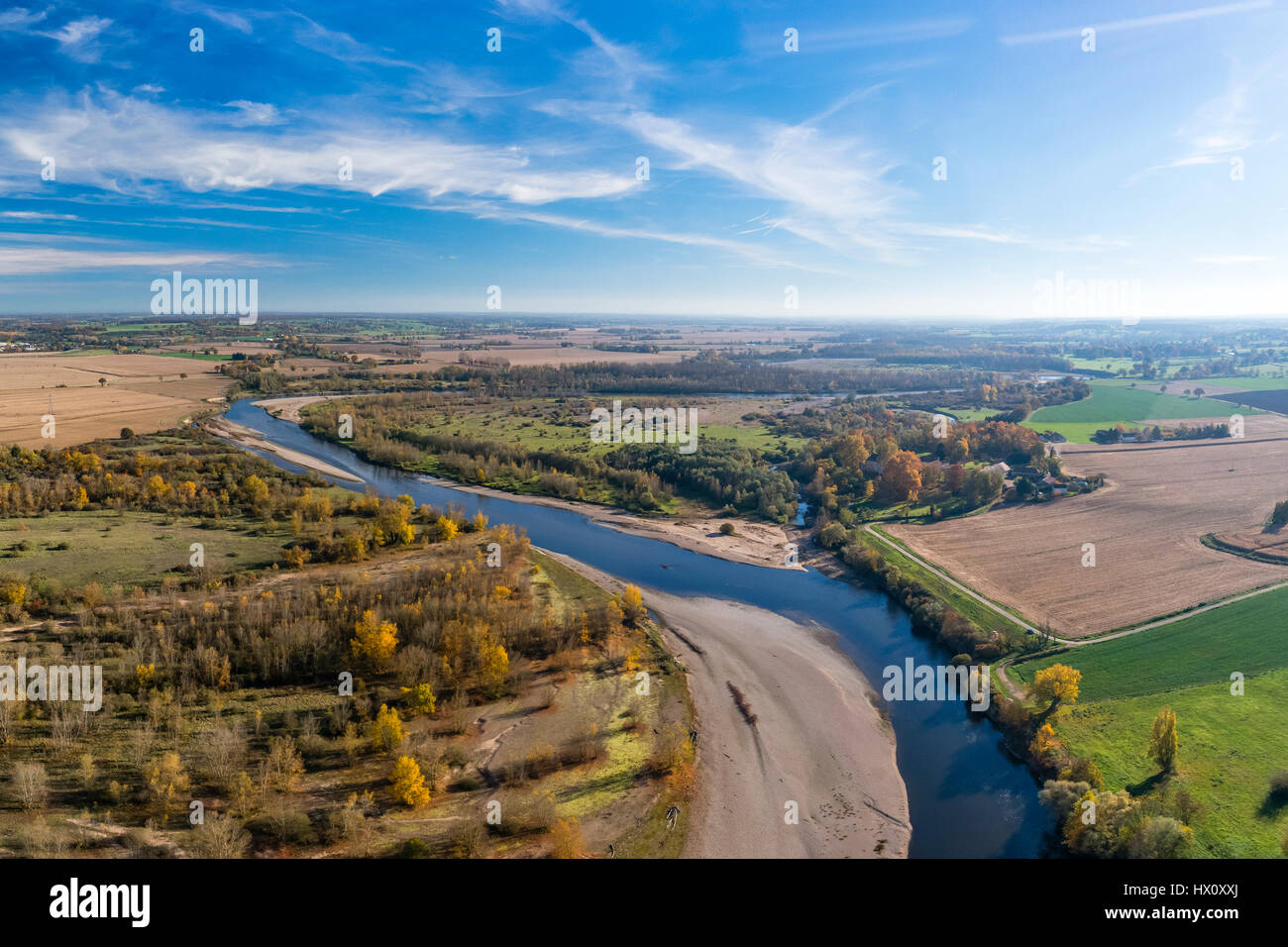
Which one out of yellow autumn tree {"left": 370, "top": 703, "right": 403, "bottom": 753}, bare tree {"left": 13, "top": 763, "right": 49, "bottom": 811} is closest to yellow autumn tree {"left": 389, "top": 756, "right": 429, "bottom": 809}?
yellow autumn tree {"left": 370, "top": 703, "right": 403, "bottom": 753}

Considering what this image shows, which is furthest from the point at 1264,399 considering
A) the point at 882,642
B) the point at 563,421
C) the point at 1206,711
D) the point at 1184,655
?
the point at 563,421

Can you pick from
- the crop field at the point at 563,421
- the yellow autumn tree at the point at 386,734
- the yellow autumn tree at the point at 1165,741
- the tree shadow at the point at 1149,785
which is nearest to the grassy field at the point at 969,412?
the crop field at the point at 563,421

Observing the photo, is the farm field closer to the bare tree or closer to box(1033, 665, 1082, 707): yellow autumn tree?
box(1033, 665, 1082, 707): yellow autumn tree

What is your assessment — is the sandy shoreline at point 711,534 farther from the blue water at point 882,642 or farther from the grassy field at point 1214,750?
the grassy field at point 1214,750

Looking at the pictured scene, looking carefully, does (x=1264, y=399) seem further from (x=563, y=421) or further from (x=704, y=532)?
(x=563, y=421)

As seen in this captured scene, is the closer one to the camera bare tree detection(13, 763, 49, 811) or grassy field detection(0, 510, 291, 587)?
bare tree detection(13, 763, 49, 811)
